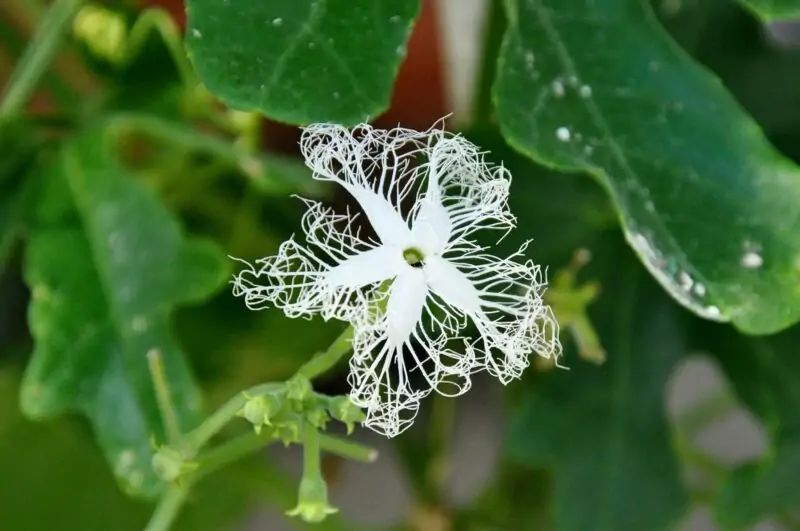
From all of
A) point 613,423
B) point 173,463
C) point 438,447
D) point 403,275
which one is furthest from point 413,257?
point 438,447

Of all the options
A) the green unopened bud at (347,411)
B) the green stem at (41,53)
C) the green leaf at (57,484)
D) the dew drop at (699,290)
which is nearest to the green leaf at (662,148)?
the dew drop at (699,290)

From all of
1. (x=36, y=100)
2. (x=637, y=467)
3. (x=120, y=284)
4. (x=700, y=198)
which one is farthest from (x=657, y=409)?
(x=36, y=100)

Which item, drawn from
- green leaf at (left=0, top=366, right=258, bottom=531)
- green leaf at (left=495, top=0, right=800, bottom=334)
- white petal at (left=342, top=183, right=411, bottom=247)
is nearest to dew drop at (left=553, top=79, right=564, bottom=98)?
green leaf at (left=495, top=0, right=800, bottom=334)

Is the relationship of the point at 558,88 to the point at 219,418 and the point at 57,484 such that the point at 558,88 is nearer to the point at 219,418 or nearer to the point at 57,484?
the point at 219,418

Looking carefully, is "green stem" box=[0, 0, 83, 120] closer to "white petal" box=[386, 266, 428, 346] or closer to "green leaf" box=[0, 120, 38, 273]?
"green leaf" box=[0, 120, 38, 273]

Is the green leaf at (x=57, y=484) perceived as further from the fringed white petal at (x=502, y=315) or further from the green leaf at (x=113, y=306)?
the fringed white petal at (x=502, y=315)

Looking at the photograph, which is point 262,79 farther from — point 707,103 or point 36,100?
point 36,100
